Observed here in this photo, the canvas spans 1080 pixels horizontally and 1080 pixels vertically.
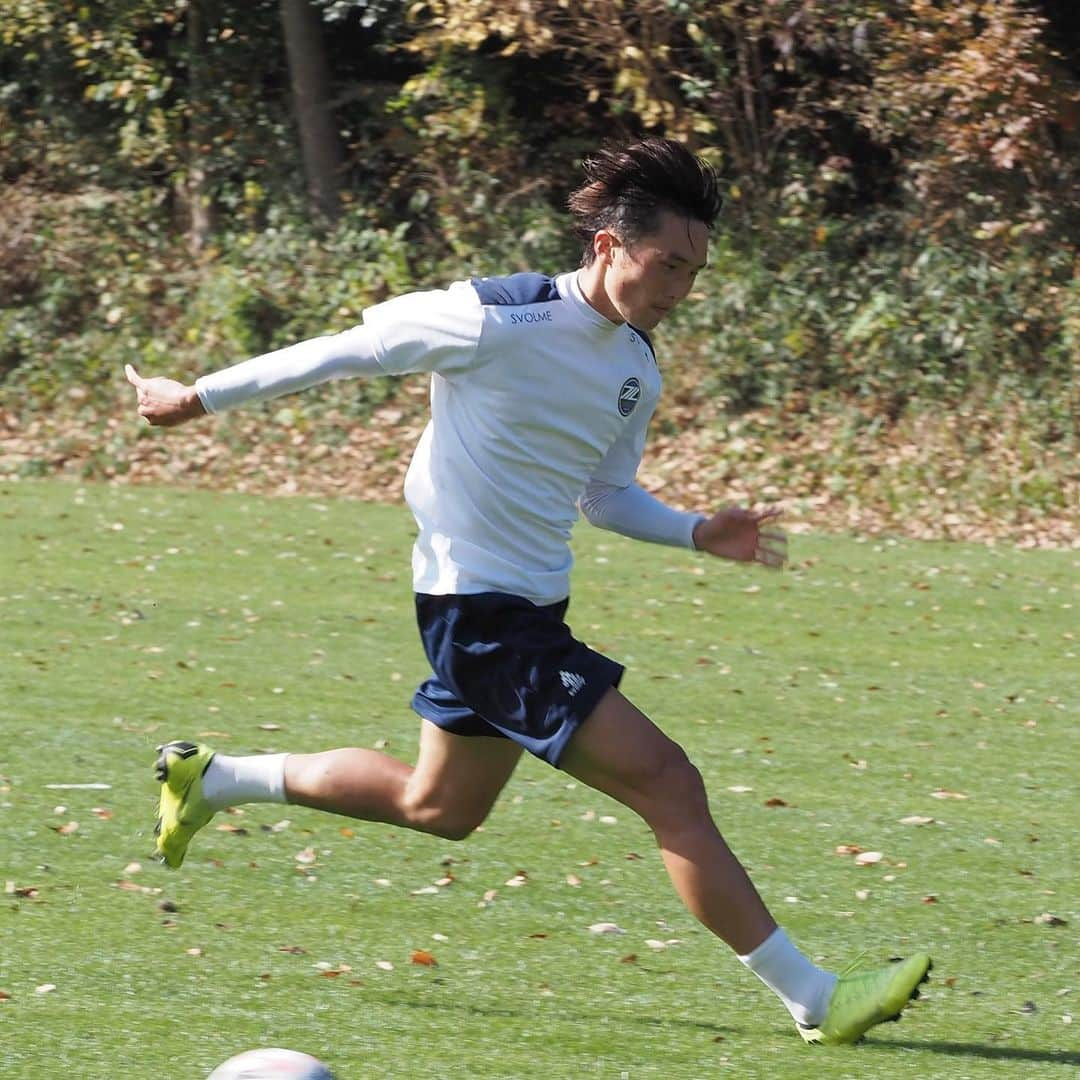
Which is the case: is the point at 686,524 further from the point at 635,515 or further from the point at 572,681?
the point at 572,681

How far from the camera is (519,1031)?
4.41 metres

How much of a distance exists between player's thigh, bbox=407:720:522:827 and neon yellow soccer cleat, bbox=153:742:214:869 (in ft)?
2.00

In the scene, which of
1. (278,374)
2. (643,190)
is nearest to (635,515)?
Result: (643,190)

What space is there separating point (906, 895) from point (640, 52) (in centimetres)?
1189

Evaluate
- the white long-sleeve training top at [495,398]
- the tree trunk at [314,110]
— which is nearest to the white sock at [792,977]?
the white long-sleeve training top at [495,398]

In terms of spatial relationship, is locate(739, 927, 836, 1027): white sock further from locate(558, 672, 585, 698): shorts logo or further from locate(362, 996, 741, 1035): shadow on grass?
locate(558, 672, 585, 698): shorts logo

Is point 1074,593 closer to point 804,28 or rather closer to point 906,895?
point 906,895

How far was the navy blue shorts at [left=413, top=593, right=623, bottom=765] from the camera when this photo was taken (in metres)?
4.16

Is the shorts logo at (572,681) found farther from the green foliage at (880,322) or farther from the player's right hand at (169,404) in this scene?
the green foliage at (880,322)

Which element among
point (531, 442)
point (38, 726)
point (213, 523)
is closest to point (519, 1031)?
point (531, 442)

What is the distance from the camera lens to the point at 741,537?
4.76 meters

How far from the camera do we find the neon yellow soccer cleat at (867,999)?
4.12 meters

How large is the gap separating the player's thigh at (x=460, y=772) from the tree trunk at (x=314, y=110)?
14750 millimetres

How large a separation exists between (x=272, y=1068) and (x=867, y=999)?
1.51 m
